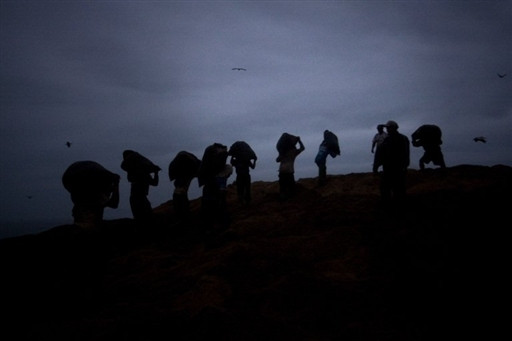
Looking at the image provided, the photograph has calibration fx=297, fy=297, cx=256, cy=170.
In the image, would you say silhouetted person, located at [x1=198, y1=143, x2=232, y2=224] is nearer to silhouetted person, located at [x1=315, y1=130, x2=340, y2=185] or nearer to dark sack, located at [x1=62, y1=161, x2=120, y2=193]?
dark sack, located at [x1=62, y1=161, x2=120, y2=193]

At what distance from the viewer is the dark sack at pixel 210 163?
21.4 feet

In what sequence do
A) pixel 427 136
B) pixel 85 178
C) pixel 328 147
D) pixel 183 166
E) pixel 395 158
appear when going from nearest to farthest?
pixel 85 178 → pixel 395 158 → pixel 183 166 → pixel 427 136 → pixel 328 147

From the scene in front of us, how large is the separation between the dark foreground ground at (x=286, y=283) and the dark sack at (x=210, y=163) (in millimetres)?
1332

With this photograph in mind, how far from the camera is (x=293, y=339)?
2.69m

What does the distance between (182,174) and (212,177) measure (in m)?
1.42

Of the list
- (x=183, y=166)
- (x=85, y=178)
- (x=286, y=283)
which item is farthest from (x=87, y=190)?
(x=286, y=283)

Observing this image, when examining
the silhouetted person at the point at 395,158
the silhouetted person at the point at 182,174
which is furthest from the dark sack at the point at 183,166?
the silhouetted person at the point at 395,158

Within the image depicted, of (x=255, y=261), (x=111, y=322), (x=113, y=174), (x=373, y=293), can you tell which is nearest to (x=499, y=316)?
(x=373, y=293)

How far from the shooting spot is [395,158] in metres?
6.36

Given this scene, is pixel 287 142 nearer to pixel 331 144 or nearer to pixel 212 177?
pixel 331 144

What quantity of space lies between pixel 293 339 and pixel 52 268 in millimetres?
3521

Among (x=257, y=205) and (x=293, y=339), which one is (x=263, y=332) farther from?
(x=257, y=205)

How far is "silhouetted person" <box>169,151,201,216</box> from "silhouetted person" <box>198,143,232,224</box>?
1086 millimetres

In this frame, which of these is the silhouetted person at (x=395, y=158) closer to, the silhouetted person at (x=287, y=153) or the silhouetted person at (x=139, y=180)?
the silhouetted person at (x=287, y=153)
